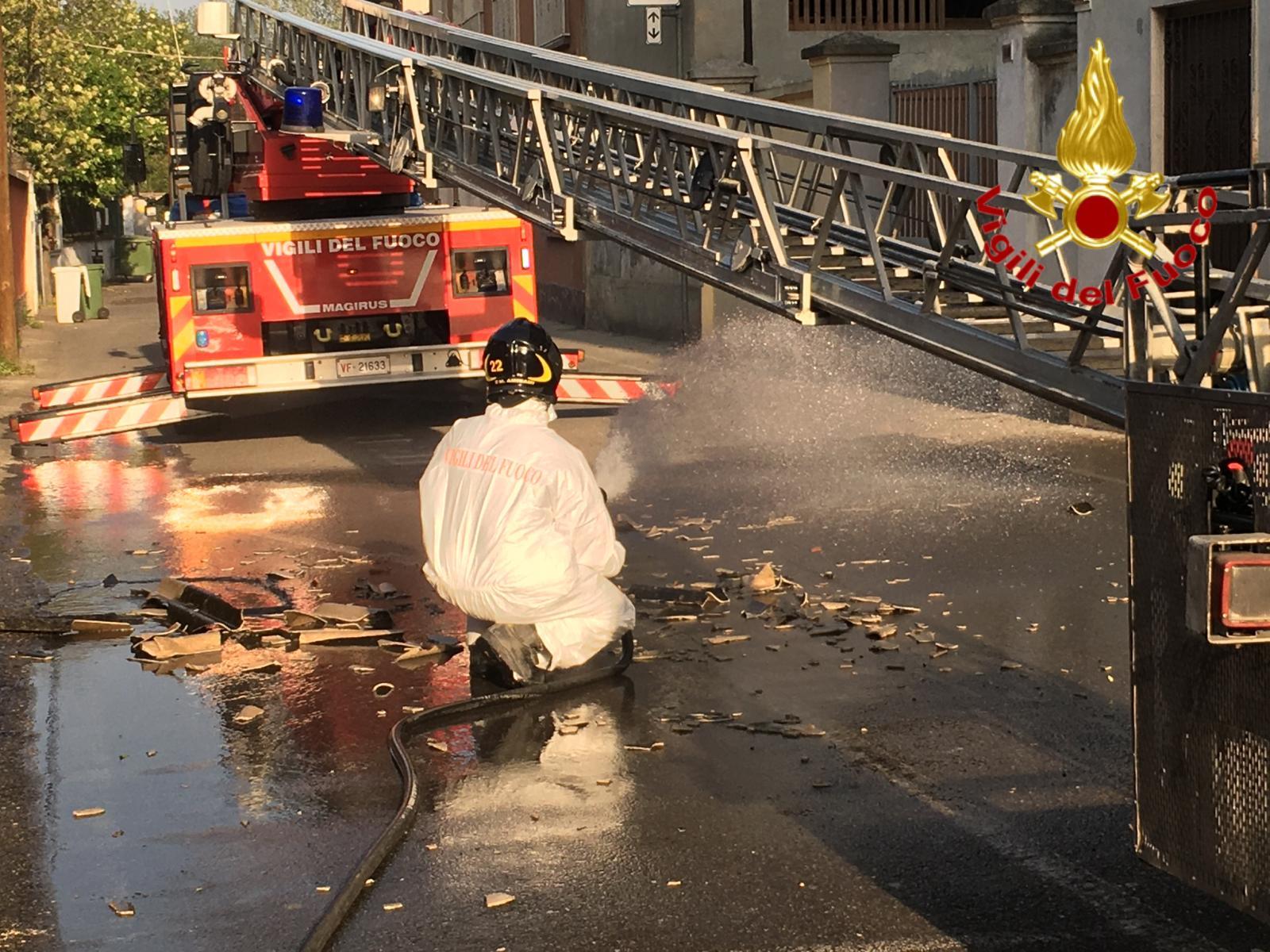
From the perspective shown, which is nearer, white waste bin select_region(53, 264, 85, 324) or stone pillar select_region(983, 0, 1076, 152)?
A: stone pillar select_region(983, 0, 1076, 152)

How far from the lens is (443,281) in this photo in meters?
15.6

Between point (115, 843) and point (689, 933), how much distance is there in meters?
1.88

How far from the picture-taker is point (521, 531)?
6.70m

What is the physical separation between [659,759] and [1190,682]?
2.73 meters

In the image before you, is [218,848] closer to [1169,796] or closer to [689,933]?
[689,933]

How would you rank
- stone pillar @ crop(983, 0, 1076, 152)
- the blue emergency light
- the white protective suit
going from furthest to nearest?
stone pillar @ crop(983, 0, 1076, 152) → the blue emergency light → the white protective suit

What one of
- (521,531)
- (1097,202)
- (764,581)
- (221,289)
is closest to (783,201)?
(764,581)

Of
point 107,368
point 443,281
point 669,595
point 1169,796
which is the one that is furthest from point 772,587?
point 107,368

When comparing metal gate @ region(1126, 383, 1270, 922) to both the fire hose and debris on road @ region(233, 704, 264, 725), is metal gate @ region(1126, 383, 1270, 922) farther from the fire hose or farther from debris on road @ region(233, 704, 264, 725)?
debris on road @ region(233, 704, 264, 725)

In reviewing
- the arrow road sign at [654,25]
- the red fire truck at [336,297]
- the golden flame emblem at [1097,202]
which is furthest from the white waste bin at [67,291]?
the golden flame emblem at [1097,202]

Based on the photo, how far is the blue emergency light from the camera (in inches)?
600

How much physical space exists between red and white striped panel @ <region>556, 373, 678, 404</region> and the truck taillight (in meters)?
2.63

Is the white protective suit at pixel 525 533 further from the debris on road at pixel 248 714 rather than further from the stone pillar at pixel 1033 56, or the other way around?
the stone pillar at pixel 1033 56

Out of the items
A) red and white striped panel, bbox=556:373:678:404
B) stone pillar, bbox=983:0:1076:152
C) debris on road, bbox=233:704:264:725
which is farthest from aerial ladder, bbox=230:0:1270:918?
debris on road, bbox=233:704:264:725
